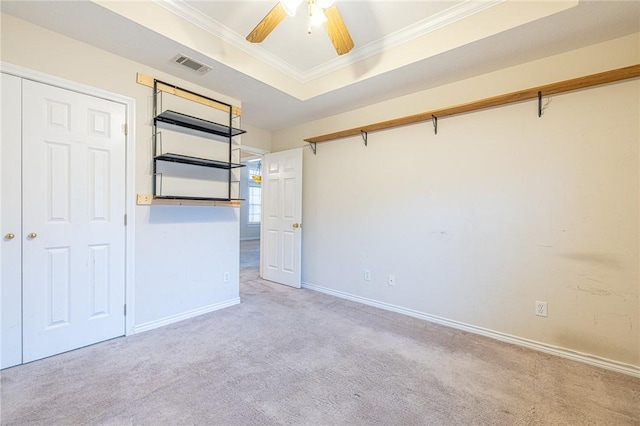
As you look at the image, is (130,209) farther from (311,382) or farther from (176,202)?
(311,382)

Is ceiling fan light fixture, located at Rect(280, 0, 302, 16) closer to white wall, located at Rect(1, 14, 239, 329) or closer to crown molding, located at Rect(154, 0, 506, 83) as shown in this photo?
crown molding, located at Rect(154, 0, 506, 83)

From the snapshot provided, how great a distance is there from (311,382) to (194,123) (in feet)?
8.85

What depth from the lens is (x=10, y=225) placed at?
2002 mm

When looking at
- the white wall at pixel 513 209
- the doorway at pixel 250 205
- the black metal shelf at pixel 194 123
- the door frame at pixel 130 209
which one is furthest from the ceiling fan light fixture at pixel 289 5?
the doorway at pixel 250 205

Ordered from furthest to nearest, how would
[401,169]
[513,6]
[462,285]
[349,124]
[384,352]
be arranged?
[349,124] → [401,169] → [462,285] → [384,352] → [513,6]

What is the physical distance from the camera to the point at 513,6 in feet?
6.70

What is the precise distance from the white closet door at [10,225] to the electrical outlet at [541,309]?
4.22 m

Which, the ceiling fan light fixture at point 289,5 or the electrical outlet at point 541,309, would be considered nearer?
the ceiling fan light fixture at point 289,5

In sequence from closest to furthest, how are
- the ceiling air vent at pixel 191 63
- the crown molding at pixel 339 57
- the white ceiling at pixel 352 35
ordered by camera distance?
the white ceiling at pixel 352 35 < the crown molding at pixel 339 57 < the ceiling air vent at pixel 191 63

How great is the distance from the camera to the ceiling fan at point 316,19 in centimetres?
167

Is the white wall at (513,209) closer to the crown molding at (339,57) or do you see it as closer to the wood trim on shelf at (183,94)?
the crown molding at (339,57)

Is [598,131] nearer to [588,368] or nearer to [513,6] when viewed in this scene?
[513,6]

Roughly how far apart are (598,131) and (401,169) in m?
1.64

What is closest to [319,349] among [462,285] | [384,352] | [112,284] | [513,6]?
[384,352]
